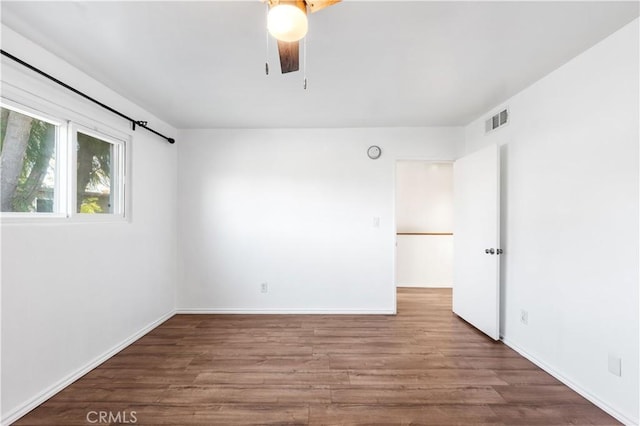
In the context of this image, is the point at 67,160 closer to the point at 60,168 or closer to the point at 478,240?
the point at 60,168

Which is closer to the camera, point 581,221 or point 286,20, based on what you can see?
point 286,20

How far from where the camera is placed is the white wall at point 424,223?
4.75 metres

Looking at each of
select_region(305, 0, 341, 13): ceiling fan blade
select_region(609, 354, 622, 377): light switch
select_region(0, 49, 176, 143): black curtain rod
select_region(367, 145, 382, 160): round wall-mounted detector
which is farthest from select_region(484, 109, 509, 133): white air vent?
select_region(0, 49, 176, 143): black curtain rod

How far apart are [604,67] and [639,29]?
23 cm

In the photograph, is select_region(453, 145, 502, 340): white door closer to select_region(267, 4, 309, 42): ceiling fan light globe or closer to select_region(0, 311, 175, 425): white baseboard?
select_region(267, 4, 309, 42): ceiling fan light globe

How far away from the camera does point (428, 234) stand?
480 centimetres

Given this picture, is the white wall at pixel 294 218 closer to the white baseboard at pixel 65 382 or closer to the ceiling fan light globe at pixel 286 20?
the white baseboard at pixel 65 382

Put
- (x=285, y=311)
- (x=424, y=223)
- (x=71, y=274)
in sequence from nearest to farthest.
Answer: (x=71, y=274)
(x=285, y=311)
(x=424, y=223)

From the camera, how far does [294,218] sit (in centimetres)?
353

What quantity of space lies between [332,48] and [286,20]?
89 centimetres

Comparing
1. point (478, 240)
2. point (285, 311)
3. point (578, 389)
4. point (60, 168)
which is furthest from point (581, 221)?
point (60, 168)

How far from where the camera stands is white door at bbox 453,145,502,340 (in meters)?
2.68

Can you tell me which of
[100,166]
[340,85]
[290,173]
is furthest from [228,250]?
[340,85]

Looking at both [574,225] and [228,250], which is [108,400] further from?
[574,225]
